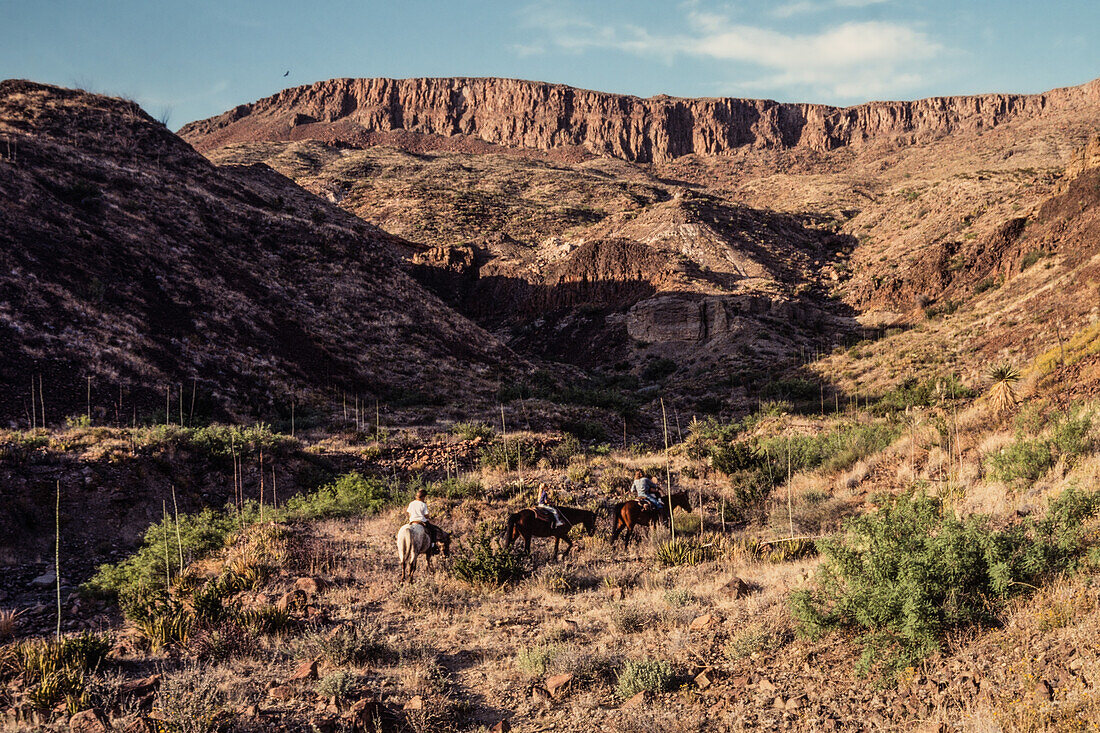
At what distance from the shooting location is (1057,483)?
9.91m

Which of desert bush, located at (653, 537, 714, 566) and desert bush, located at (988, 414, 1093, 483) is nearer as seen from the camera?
desert bush, located at (988, 414, 1093, 483)

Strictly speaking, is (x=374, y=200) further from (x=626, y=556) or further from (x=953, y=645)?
(x=953, y=645)

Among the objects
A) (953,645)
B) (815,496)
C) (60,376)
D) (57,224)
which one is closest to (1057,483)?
(815,496)

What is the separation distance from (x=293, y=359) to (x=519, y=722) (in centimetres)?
2856

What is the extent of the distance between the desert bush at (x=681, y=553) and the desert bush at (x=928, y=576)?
13.8ft

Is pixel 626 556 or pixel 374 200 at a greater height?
pixel 374 200

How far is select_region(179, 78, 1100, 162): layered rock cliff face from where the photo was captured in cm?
15000

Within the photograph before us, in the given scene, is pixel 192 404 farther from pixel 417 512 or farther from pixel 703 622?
pixel 703 622

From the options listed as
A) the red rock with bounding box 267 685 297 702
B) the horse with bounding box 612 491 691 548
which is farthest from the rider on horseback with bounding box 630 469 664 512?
the red rock with bounding box 267 685 297 702

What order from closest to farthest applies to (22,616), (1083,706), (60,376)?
(1083,706) → (22,616) → (60,376)

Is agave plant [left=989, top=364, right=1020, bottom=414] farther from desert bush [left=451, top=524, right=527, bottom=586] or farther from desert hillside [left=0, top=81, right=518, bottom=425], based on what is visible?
desert hillside [left=0, top=81, right=518, bottom=425]

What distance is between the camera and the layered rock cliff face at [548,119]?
492 feet

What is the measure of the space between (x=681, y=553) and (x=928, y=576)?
5463mm

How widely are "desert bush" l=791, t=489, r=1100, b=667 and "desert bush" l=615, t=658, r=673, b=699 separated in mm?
1582
